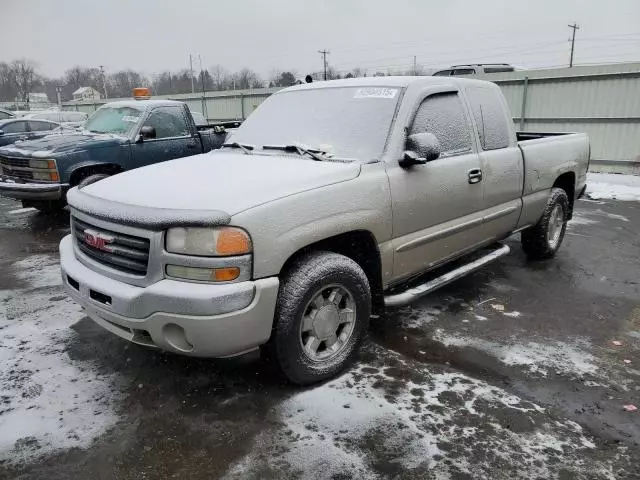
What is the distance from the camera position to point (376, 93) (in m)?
3.91

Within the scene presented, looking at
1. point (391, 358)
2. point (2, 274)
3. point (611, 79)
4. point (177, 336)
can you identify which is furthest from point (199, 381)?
point (611, 79)

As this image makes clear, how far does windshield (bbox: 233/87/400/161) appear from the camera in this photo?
363cm

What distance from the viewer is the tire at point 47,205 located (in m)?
7.87

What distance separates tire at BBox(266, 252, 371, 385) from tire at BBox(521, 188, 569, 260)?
3.05 meters

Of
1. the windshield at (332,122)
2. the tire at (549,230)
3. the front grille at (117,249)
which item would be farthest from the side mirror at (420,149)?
the tire at (549,230)

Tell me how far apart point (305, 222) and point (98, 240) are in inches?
49.2

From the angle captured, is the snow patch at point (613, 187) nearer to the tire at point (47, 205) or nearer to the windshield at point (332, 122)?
the windshield at point (332, 122)

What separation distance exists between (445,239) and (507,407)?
145 centimetres

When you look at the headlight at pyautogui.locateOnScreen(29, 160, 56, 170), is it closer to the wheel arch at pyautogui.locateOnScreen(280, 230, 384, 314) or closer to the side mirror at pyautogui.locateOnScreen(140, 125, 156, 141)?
the side mirror at pyautogui.locateOnScreen(140, 125, 156, 141)

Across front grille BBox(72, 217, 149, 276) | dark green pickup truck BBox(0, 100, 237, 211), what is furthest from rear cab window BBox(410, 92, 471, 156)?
dark green pickup truck BBox(0, 100, 237, 211)

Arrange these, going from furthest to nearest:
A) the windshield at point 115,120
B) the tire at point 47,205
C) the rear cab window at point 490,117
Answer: the windshield at point 115,120 → the tire at point 47,205 → the rear cab window at point 490,117

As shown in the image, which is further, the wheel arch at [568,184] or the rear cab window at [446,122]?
the wheel arch at [568,184]

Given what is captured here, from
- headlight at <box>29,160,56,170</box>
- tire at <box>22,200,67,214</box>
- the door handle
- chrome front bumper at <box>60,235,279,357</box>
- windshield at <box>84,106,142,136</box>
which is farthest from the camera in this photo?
windshield at <box>84,106,142,136</box>

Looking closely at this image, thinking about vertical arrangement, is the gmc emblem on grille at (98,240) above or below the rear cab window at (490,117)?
below
